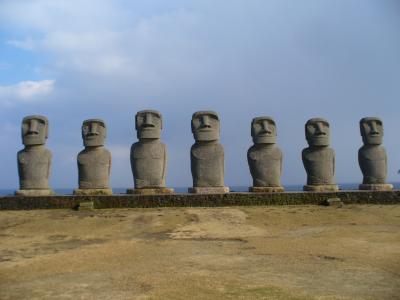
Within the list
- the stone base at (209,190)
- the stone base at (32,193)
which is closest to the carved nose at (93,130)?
the stone base at (32,193)

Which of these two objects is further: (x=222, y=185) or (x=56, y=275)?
(x=222, y=185)

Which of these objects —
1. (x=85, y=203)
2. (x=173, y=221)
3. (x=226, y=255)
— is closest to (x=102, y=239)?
(x=173, y=221)

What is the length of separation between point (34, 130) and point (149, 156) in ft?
11.7

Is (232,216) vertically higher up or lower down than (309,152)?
lower down

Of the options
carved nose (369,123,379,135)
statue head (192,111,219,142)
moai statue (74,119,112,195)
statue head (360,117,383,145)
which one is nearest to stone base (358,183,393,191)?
statue head (360,117,383,145)

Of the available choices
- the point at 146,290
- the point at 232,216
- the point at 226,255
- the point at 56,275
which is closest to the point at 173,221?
the point at 232,216

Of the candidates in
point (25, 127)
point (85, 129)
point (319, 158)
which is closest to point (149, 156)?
point (85, 129)

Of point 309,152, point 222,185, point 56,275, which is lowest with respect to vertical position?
point 56,275

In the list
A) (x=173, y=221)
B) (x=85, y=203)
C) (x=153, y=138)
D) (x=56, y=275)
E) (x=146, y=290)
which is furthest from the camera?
(x=153, y=138)

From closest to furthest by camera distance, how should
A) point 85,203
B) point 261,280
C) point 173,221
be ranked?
point 261,280 → point 173,221 → point 85,203

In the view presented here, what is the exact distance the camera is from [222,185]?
14484 millimetres

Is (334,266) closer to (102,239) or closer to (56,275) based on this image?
(56,275)

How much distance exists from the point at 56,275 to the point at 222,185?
8.33m

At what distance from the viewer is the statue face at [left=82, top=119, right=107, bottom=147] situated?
1472cm
